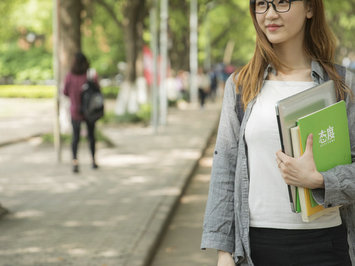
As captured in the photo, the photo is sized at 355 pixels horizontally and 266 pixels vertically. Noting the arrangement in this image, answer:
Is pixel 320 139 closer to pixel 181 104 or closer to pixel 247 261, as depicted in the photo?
pixel 247 261

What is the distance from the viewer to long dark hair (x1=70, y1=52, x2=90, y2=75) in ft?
36.9

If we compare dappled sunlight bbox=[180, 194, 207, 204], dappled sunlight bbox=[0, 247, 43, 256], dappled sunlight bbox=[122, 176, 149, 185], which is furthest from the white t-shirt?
dappled sunlight bbox=[122, 176, 149, 185]

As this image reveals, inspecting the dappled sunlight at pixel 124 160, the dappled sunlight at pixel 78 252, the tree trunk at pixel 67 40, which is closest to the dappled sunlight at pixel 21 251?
the dappled sunlight at pixel 78 252

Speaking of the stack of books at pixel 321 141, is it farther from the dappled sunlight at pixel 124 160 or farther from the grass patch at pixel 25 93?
the grass patch at pixel 25 93

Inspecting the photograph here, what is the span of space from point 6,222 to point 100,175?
3.68m

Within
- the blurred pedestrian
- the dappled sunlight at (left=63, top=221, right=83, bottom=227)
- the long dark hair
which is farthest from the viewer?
the blurred pedestrian

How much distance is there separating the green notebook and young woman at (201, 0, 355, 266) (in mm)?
44

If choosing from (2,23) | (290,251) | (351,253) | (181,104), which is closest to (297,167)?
(290,251)

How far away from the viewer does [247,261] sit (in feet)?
8.25

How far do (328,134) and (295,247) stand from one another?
1.31ft

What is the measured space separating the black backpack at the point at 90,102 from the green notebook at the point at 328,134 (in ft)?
29.6

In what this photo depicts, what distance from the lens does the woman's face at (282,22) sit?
99.2 inches

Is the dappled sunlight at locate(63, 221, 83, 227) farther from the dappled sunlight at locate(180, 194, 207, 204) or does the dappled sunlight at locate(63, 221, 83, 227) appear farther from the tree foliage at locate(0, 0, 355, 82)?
the tree foliage at locate(0, 0, 355, 82)

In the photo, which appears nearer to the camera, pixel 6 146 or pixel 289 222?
pixel 289 222
